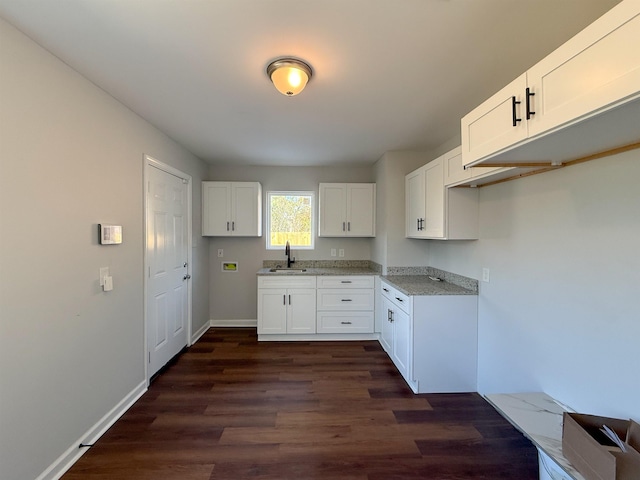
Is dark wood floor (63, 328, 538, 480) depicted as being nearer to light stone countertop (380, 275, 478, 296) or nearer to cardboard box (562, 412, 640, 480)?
cardboard box (562, 412, 640, 480)

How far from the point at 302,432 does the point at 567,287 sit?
6.58ft

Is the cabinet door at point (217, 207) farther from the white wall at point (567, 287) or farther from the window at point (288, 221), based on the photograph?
the white wall at point (567, 287)

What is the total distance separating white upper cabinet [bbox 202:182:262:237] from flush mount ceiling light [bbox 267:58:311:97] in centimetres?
231

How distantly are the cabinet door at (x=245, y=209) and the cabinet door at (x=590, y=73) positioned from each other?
10.8ft

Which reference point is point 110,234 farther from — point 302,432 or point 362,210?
point 362,210

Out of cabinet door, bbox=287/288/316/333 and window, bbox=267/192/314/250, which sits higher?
window, bbox=267/192/314/250

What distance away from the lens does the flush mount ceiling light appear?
5.29 ft

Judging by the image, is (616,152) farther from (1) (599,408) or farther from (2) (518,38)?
(1) (599,408)

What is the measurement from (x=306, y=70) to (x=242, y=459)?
2503 millimetres

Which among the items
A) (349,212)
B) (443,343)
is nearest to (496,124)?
(443,343)

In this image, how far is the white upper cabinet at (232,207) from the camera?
3898 mm

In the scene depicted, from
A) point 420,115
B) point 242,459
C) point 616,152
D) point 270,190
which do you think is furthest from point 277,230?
point 616,152

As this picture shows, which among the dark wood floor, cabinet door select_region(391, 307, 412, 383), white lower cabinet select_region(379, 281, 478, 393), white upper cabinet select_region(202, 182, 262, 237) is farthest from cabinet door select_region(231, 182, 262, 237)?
white lower cabinet select_region(379, 281, 478, 393)

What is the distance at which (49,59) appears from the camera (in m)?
1.56
